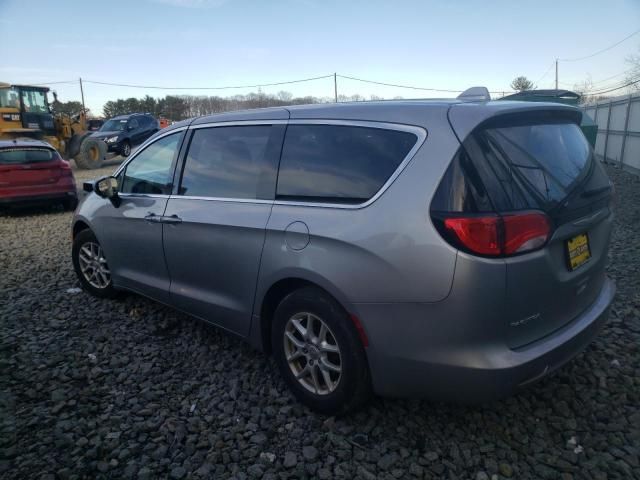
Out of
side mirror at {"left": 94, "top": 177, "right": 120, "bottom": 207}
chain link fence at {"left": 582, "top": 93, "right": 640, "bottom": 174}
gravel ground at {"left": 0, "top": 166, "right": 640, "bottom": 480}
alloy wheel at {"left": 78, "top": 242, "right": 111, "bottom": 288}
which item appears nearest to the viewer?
gravel ground at {"left": 0, "top": 166, "right": 640, "bottom": 480}

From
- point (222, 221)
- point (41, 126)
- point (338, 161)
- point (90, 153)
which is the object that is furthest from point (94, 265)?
point (41, 126)

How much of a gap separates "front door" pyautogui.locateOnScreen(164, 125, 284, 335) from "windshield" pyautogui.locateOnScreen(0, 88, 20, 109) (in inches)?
694

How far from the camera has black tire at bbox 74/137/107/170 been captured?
1794cm

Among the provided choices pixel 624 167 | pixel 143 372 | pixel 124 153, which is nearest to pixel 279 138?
pixel 143 372

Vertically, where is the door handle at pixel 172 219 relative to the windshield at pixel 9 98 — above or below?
below

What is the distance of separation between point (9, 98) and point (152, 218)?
57.7 ft

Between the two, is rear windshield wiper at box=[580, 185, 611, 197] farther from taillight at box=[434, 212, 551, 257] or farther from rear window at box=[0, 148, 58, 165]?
rear window at box=[0, 148, 58, 165]

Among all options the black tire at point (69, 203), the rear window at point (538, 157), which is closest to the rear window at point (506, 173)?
the rear window at point (538, 157)

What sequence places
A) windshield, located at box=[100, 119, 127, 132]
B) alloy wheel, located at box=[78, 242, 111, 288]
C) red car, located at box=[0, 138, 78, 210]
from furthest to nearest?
windshield, located at box=[100, 119, 127, 132]
red car, located at box=[0, 138, 78, 210]
alloy wheel, located at box=[78, 242, 111, 288]

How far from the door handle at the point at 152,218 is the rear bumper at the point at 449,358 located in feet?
6.56

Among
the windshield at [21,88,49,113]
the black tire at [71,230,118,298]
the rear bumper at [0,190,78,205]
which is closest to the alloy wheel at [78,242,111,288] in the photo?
the black tire at [71,230,118,298]

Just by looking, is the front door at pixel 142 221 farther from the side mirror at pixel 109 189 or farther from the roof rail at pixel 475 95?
the roof rail at pixel 475 95

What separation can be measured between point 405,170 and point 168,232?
202 cm

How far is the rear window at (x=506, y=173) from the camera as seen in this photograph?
6.93ft
